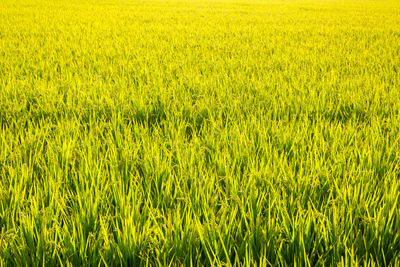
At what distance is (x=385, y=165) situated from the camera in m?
1.79

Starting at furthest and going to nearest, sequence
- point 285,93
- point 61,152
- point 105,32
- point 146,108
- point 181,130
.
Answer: point 105,32 → point 285,93 → point 146,108 → point 181,130 → point 61,152

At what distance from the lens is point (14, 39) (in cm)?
615

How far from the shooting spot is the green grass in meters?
1.18

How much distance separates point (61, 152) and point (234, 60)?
341cm

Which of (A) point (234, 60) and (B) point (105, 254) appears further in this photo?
(A) point (234, 60)

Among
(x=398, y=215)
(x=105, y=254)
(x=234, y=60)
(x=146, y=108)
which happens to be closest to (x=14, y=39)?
(x=234, y=60)

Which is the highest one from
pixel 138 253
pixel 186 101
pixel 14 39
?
pixel 14 39

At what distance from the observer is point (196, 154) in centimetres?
180

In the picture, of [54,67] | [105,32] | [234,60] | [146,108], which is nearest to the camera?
[146,108]

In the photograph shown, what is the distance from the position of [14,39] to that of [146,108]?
4748 millimetres

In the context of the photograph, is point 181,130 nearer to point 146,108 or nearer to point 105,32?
point 146,108

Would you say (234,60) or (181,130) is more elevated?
(234,60)

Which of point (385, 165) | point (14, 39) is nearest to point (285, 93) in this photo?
point (385, 165)

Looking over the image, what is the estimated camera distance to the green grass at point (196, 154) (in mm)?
1177
